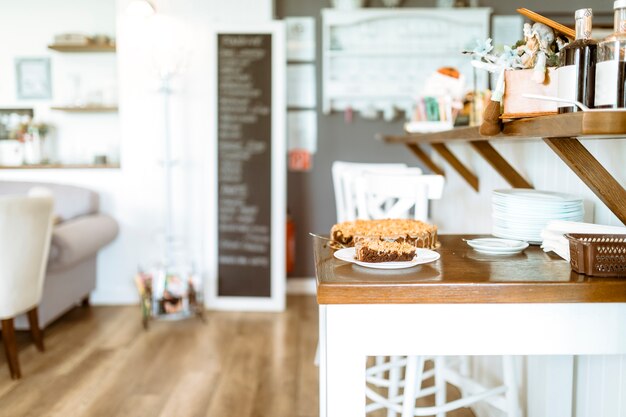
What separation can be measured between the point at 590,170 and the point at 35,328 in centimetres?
302

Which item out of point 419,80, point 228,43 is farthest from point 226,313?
point 419,80

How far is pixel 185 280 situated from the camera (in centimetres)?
429

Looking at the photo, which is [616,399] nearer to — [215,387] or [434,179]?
[434,179]

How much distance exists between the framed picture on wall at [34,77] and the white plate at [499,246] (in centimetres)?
434

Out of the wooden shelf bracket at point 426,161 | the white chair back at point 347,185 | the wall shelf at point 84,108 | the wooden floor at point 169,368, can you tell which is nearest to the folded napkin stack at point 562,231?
the white chair back at point 347,185

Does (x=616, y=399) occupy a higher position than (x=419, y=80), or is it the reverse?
(x=419, y=80)

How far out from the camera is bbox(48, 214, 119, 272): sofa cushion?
12.4 feet

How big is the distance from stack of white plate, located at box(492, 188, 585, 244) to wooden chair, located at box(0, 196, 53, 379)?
2200mm

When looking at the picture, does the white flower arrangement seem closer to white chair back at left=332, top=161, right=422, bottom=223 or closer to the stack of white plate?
the stack of white plate

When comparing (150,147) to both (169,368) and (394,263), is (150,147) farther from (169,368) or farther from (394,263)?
(394,263)

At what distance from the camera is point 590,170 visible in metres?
1.46

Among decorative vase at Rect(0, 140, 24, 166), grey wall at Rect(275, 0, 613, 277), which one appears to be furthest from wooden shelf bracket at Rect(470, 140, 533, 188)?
decorative vase at Rect(0, 140, 24, 166)

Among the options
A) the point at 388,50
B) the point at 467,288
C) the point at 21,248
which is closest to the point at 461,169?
the point at 467,288

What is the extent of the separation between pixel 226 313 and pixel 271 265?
43 cm
